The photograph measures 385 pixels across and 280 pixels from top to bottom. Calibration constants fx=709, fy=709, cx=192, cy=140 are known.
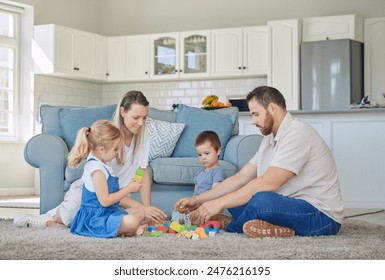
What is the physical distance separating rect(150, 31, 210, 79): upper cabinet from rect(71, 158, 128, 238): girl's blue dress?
5.83m

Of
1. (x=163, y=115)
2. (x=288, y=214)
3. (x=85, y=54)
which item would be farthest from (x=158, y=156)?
(x=85, y=54)

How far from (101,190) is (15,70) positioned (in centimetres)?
568

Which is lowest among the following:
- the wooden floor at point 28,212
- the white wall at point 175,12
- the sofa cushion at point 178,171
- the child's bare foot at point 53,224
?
the wooden floor at point 28,212

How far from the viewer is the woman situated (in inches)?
149

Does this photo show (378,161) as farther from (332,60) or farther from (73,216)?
(73,216)

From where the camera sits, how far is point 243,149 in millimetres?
4559

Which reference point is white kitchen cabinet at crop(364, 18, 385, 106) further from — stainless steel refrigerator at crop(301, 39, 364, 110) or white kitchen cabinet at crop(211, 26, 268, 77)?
white kitchen cabinet at crop(211, 26, 268, 77)

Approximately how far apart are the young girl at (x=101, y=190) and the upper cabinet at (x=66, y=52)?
535 cm

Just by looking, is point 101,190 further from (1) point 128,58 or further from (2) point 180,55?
(1) point 128,58

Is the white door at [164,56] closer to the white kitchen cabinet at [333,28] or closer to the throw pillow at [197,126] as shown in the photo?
the white kitchen cabinet at [333,28]

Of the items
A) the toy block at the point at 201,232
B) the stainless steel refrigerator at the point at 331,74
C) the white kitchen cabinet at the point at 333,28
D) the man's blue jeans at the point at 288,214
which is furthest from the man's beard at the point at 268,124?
the white kitchen cabinet at the point at 333,28

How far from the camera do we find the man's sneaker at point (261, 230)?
339 centimetres

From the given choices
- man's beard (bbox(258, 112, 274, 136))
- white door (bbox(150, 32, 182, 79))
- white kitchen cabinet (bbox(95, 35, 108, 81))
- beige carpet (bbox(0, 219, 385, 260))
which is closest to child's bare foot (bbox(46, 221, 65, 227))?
beige carpet (bbox(0, 219, 385, 260))
